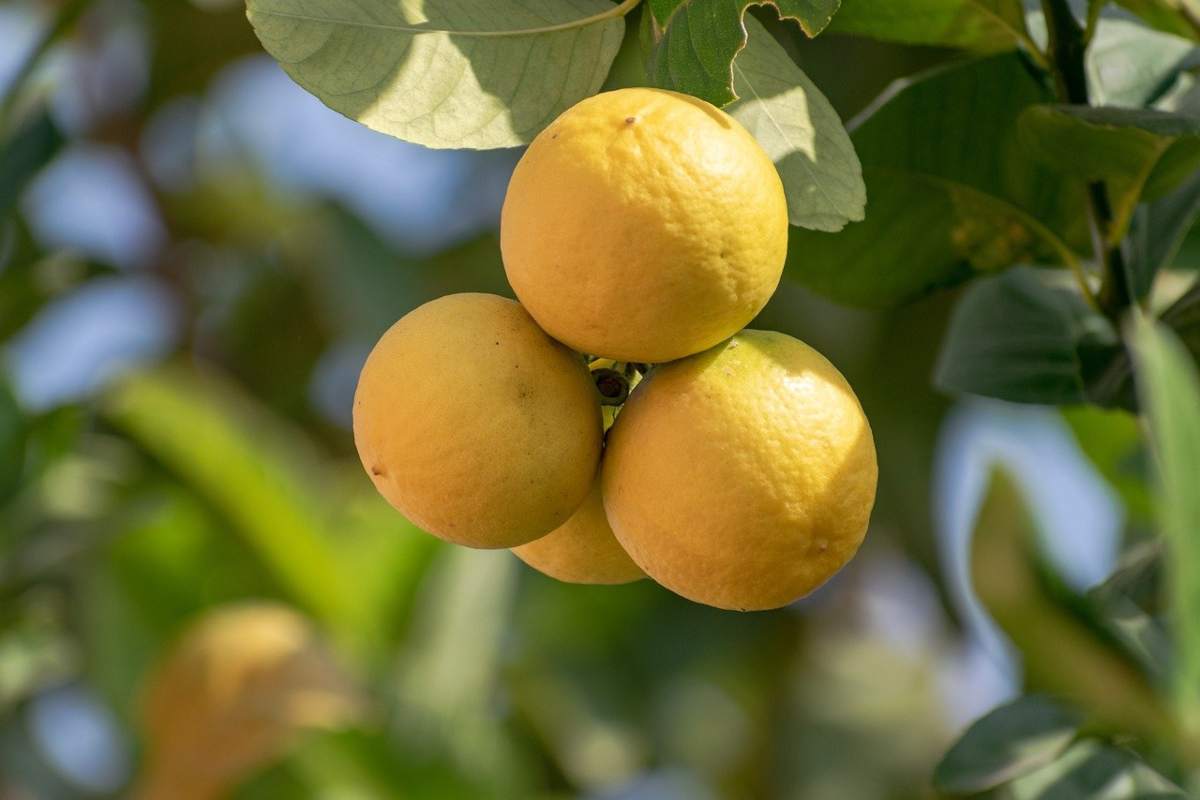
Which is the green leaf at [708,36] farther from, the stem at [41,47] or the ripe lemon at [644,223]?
the stem at [41,47]

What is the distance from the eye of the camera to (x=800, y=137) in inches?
33.5

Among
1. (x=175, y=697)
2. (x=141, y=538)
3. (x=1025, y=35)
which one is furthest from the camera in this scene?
(x=141, y=538)

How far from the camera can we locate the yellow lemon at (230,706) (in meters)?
2.16

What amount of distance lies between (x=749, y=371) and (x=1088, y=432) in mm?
1011

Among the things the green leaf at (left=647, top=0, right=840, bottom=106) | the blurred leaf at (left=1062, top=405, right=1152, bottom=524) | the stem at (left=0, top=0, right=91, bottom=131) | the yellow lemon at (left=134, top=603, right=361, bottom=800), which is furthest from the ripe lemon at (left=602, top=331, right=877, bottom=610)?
the yellow lemon at (left=134, top=603, right=361, bottom=800)

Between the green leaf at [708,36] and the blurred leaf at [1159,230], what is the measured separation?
43 centimetres

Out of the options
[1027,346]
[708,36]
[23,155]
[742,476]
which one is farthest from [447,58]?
[23,155]

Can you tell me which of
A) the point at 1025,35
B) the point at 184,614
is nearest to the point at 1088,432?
the point at 1025,35

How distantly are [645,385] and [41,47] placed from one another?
1.06 m

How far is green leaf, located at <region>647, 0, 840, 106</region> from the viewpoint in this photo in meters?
0.81

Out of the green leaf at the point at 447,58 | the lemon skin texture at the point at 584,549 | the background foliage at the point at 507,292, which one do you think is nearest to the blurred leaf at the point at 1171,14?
the background foliage at the point at 507,292

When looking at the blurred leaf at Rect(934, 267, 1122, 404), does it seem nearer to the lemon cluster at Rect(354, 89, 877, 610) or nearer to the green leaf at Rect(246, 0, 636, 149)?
the lemon cluster at Rect(354, 89, 877, 610)

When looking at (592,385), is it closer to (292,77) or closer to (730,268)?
(730,268)

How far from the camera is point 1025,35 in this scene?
1052mm
